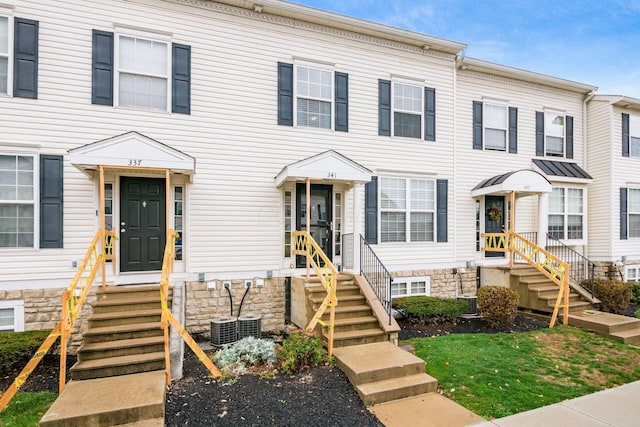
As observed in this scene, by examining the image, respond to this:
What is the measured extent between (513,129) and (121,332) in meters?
11.7

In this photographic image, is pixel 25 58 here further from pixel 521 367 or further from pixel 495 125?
pixel 495 125

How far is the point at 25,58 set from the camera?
6.27m

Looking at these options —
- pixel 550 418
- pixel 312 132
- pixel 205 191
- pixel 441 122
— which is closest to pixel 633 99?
pixel 441 122

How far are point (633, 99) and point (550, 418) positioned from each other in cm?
1272

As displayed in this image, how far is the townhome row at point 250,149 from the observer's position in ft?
20.6

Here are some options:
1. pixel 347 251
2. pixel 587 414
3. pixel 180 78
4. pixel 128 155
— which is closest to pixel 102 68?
pixel 180 78

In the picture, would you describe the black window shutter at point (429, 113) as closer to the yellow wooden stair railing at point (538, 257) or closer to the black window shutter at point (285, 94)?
the yellow wooden stair railing at point (538, 257)

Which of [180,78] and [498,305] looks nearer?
[180,78]

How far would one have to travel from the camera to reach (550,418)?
409 cm

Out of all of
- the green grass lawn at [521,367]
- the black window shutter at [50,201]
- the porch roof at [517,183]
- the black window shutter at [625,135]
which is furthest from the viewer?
the black window shutter at [625,135]

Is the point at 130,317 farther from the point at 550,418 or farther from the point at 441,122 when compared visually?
the point at 441,122

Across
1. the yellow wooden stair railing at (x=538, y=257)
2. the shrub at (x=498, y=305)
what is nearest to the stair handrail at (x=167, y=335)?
the shrub at (x=498, y=305)

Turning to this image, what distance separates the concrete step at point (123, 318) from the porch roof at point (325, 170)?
11.5 feet

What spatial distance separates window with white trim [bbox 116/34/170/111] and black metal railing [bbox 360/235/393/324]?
5319 mm
